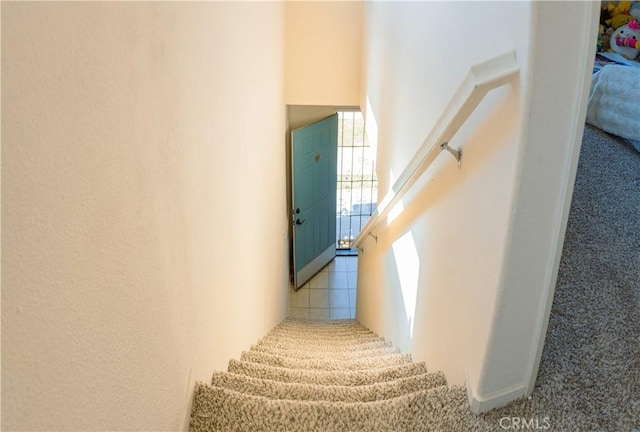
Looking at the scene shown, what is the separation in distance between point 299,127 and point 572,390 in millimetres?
4299

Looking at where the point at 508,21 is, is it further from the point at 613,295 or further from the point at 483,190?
the point at 613,295

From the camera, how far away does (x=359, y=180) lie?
22.0 ft

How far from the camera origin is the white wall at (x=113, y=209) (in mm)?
850

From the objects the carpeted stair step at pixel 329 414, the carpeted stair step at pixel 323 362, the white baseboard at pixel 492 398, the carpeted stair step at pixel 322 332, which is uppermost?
the white baseboard at pixel 492 398

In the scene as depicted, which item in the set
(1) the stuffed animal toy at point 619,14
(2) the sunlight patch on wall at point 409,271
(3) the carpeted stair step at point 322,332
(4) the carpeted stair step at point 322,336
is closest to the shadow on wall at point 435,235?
(2) the sunlight patch on wall at point 409,271

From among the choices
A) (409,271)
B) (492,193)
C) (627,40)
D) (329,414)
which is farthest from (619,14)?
(329,414)

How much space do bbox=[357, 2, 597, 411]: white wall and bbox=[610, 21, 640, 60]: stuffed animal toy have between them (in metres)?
1.58

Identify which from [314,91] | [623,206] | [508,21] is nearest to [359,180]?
[314,91]

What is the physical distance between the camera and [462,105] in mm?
1670

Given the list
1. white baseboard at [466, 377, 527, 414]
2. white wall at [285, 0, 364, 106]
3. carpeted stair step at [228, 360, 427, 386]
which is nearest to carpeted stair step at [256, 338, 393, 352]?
carpeted stair step at [228, 360, 427, 386]

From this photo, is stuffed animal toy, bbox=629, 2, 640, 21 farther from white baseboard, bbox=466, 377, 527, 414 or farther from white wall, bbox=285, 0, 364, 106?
white baseboard, bbox=466, 377, 527, 414

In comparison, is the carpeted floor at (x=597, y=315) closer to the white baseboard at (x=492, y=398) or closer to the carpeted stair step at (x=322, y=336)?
the white baseboard at (x=492, y=398)

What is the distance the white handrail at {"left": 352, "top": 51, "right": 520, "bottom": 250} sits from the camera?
1.45 meters

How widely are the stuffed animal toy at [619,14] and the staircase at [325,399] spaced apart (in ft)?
9.10
